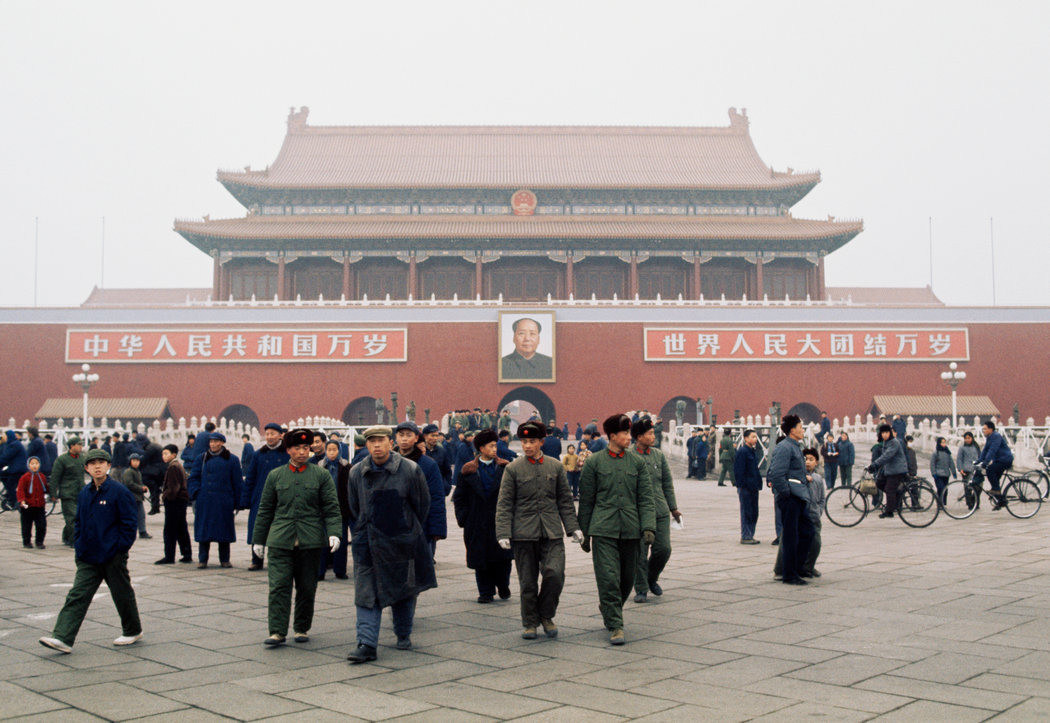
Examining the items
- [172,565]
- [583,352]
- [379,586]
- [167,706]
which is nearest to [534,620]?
[379,586]

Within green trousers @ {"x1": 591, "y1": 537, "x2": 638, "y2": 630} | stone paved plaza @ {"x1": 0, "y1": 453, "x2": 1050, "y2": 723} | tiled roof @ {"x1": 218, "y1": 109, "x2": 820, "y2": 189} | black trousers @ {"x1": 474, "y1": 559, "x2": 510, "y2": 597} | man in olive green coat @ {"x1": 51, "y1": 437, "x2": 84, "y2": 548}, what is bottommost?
stone paved plaza @ {"x1": 0, "y1": 453, "x2": 1050, "y2": 723}

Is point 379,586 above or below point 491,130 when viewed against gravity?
below

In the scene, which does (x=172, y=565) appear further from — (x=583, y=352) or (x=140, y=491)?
(x=583, y=352)

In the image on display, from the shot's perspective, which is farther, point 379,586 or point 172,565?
point 172,565

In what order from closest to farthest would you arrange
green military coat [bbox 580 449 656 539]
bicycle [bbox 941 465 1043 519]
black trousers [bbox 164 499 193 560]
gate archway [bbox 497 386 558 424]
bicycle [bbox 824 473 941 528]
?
green military coat [bbox 580 449 656 539]
black trousers [bbox 164 499 193 560]
bicycle [bbox 824 473 941 528]
bicycle [bbox 941 465 1043 519]
gate archway [bbox 497 386 558 424]

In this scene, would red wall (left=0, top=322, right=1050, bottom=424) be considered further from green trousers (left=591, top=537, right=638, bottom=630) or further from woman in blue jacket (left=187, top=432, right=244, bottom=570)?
green trousers (left=591, top=537, right=638, bottom=630)

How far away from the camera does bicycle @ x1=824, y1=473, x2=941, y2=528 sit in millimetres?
10359

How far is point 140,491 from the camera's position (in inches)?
371

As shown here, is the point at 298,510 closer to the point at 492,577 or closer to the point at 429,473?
the point at 429,473

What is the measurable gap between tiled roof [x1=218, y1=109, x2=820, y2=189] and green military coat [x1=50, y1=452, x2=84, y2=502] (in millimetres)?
20759

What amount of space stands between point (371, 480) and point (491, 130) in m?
29.5

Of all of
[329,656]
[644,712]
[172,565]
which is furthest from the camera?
[172,565]

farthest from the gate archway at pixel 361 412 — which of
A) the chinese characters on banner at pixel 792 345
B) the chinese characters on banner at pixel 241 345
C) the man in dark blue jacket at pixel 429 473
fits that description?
the man in dark blue jacket at pixel 429 473

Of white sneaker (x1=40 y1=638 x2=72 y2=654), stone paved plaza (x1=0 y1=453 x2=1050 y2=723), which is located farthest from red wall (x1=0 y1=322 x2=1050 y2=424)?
Answer: white sneaker (x1=40 y1=638 x2=72 y2=654)
